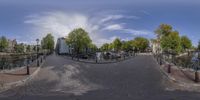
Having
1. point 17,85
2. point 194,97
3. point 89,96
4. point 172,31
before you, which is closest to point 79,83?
point 17,85

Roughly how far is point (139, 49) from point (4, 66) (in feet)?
436

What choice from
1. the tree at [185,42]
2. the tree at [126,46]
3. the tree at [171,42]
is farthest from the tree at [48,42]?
the tree at [171,42]

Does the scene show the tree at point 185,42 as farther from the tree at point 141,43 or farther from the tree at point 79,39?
the tree at point 79,39

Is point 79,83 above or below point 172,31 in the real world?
below

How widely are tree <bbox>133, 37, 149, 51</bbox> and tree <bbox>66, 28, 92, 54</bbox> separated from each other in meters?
60.2

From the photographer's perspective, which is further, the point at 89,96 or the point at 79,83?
the point at 79,83

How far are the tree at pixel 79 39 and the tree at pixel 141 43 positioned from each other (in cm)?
6022

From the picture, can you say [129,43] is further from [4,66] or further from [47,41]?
[4,66]

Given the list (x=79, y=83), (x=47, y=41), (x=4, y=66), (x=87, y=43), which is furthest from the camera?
(x=47, y=41)

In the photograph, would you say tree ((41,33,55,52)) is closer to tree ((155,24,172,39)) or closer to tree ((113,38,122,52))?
tree ((113,38,122,52))

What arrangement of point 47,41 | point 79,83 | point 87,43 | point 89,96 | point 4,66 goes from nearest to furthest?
point 89,96 < point 79,83 < point 4,66 < point 87,43 < point 47,41

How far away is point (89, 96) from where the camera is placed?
15.1 m

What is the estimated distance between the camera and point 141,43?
15738 cm

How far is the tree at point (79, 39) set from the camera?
303ft
